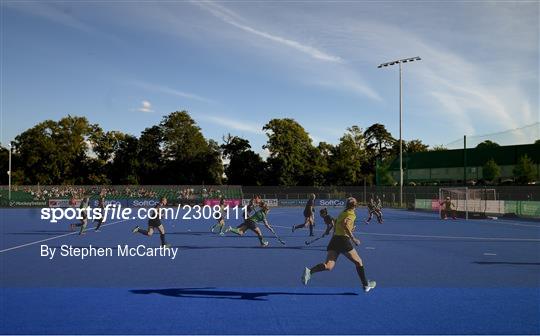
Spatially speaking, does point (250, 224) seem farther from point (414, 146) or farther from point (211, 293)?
point (414, 146)

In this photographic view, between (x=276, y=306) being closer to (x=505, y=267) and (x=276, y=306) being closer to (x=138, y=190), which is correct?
(x=505, y=267)

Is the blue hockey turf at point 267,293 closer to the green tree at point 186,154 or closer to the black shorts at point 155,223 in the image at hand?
the black shorts at point 155,223

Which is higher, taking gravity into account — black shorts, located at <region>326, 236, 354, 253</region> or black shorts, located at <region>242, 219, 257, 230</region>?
black shorts, located at <region>326, 236, 354, 253</region>

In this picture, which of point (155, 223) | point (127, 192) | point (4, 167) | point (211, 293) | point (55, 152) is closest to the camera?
point (211, 293)

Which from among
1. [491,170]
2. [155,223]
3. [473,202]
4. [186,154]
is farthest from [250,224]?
[186,154]

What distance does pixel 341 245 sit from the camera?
9.18 m

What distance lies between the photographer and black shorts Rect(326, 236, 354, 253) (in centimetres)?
915

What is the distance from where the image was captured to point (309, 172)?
266 ft

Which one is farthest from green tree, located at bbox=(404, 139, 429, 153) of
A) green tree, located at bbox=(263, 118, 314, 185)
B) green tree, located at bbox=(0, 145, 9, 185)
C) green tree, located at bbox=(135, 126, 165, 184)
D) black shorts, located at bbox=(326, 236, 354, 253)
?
black shorts, located at bbox=(326, 236, 354, 253)

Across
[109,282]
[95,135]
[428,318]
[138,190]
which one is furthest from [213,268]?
[95,135]

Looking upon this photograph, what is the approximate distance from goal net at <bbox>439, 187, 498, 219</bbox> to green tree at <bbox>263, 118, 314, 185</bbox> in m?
37.8

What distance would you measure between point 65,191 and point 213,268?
49.0 metres

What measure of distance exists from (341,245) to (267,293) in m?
1.83

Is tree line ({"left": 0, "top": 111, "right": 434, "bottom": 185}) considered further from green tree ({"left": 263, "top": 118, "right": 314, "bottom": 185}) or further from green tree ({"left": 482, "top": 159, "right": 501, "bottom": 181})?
green tree ({"left": 482, "top": 159, "right": 501, "bottom": 181})
